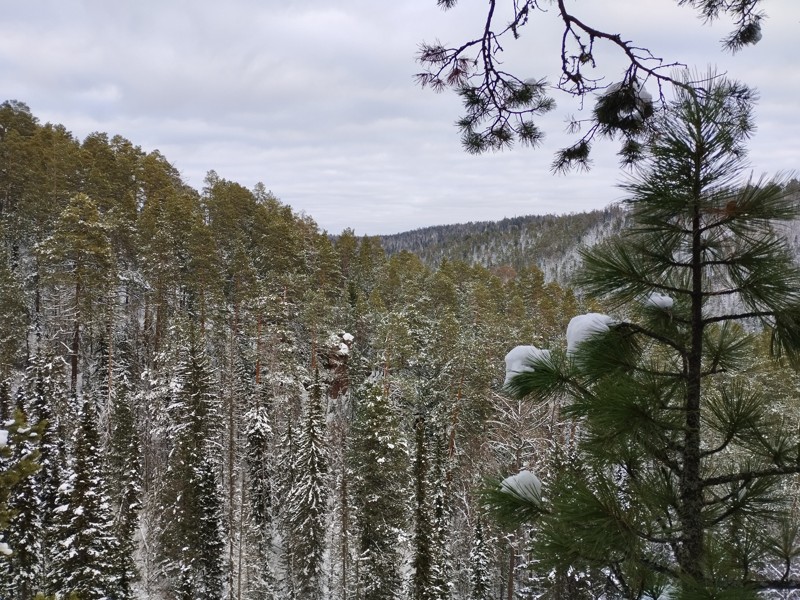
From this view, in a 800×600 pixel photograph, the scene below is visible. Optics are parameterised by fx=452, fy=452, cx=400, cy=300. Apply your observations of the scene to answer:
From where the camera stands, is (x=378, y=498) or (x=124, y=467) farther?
(x=124, y=467)

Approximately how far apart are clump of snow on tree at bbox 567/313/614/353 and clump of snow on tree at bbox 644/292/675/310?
0.89ft

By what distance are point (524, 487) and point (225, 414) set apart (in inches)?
937

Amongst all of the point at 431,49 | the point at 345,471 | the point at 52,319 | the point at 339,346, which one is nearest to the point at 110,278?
the point at 52,319

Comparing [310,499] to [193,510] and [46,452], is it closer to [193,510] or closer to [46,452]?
[193,510]

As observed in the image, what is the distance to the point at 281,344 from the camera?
90.2 ft

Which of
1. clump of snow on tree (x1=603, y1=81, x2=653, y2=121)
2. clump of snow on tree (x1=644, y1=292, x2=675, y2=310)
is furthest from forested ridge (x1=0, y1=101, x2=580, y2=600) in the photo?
clump of snow on tree (x1=603, y1=81, x2=653, y2=121)

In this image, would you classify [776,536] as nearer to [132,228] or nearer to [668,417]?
[668,417]

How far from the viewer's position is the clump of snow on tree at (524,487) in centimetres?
301

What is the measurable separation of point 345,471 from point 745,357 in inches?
770

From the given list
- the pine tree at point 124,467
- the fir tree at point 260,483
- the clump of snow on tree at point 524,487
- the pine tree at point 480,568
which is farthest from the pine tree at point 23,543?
the clump of snow on tree at point 524,487

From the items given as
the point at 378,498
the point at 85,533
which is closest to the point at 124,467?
the point at 85,533

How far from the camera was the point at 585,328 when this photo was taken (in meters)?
2.94

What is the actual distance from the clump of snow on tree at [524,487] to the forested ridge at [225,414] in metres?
5.69

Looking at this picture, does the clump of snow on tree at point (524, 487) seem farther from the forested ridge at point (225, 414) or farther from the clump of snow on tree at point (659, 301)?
the forested ridge at point (225, 414)
